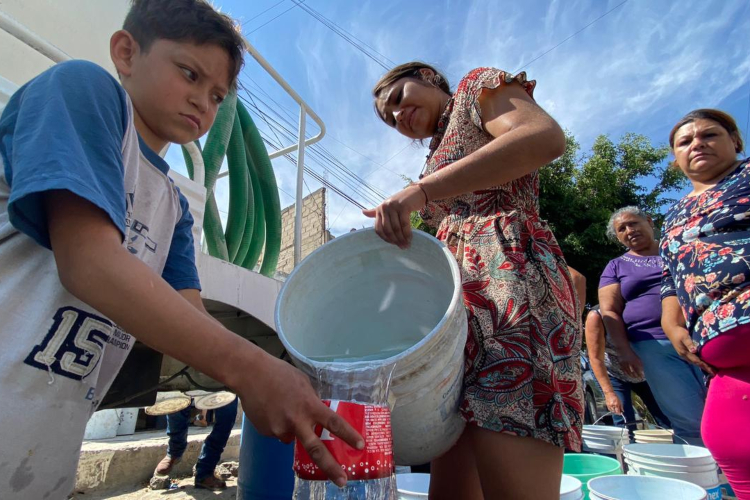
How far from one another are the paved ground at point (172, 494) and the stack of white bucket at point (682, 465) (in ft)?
8.11

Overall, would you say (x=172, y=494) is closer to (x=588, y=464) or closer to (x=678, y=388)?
(x=588, y=464)

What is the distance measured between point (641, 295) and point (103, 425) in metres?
6.26

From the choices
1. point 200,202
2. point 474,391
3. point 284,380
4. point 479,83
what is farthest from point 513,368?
point 200,202

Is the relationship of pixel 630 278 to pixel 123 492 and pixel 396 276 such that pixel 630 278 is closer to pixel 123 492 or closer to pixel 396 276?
pixel 396 276

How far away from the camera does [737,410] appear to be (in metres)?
1.26

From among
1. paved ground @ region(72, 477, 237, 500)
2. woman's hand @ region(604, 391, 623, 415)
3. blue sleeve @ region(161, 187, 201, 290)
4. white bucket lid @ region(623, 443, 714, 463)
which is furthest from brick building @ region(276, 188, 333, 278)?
blue sleeve @ region(161, 187, 201, 290)

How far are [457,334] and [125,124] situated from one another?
700 mm

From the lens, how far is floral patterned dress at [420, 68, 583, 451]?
884 mm

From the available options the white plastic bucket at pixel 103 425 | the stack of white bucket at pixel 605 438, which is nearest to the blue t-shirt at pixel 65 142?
the stack of white bucket at pixel 605 438

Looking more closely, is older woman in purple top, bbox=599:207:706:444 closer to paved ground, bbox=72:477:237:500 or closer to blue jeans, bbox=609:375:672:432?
blue jeans, bbox=609:375:672:432

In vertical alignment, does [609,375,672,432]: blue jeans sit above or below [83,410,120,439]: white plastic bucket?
above

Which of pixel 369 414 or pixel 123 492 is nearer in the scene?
pixel 369 414

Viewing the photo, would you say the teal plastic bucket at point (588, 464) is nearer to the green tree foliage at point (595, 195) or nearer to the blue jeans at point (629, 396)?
the blue jeans at point (629, 396)

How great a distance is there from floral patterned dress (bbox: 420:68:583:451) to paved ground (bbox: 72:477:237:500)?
2.81 metres
